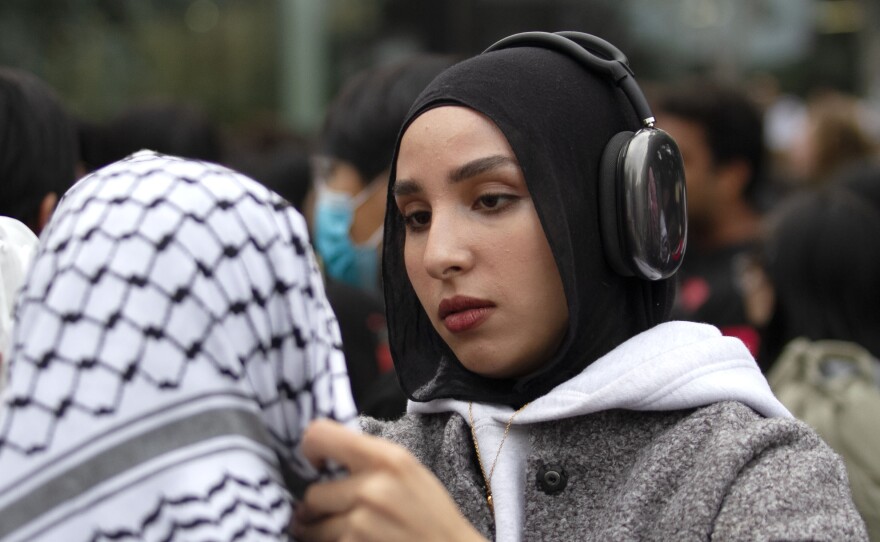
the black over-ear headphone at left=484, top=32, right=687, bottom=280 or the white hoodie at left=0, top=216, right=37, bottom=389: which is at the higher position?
the white hoodie at left=0, top=216, right=37, bottom=389

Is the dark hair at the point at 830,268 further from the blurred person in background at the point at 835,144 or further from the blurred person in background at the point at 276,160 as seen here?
the blurred person in background at the point at 835,144

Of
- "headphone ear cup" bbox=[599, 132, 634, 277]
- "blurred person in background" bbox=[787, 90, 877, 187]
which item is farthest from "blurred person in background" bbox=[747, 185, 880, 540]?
"blurred person in background" bbox=[787, 90, 877, 187]

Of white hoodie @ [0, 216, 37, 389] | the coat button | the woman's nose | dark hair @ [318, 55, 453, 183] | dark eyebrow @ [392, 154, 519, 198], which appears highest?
white hoodie @ [0, 216, 37, 389]

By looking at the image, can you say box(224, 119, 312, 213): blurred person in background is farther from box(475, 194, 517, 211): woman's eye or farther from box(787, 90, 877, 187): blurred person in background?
box(787, 90, 877, 187): blurred person in background

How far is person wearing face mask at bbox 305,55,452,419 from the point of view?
353 centimetres

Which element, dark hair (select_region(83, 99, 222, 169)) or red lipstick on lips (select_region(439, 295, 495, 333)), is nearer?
red lipstick on lips (select_region(439, 295, 495, 333))

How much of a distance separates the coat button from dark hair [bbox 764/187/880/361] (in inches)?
82.1

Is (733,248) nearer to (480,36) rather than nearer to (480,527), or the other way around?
(480,527)

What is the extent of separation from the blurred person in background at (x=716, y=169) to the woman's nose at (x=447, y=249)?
3.05 metres

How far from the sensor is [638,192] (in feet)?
6.30

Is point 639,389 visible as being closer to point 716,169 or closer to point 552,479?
point 552,479

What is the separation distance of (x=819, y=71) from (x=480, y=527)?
21641 mm

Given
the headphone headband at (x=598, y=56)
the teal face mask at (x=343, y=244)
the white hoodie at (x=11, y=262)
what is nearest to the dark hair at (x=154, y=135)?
the teal face mask at (x=343, y=244)

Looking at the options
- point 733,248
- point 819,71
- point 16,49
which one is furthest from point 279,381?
point 819,71
